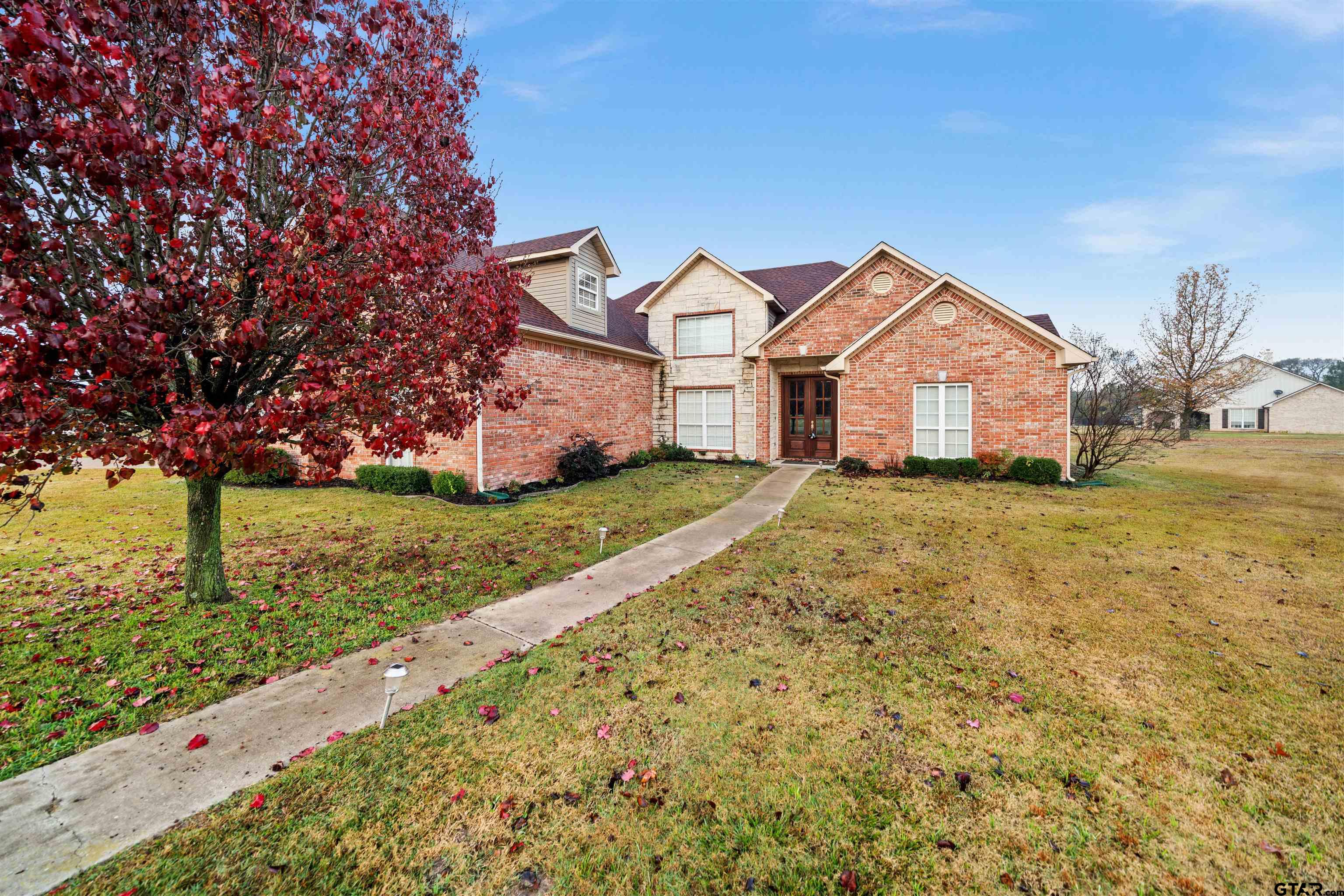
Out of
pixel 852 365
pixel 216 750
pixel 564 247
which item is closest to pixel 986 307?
pixel 852 365

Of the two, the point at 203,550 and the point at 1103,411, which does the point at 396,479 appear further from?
the point at 1103,411

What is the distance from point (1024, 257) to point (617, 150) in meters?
18.4

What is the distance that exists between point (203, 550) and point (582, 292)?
11.8 meters

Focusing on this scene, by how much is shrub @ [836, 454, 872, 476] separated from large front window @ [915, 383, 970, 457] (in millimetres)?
1464

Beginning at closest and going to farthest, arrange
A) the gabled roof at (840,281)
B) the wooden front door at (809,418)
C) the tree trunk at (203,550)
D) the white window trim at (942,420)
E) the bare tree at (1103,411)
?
the tree trunk at (203,550), the white window trim at (942,420), the bare tree at (1103,411), the gabled roof at (840,281), the wooden front door at (809,418)

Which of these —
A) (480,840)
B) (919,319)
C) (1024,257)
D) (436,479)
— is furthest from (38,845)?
(1024,257)

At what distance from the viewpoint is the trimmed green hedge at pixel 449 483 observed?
35.1 feet

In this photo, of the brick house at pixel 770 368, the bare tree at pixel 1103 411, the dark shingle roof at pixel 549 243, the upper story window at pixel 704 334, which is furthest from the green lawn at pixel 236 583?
the bare tree at pixel 1103 411

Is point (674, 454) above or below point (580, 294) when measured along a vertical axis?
below

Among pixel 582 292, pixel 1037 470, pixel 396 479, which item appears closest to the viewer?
pixel 396 479

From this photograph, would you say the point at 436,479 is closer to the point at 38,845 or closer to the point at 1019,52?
the point at 38,845

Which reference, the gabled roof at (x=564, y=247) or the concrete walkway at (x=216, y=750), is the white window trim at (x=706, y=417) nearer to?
the gabled roof at (x=564, y=247)

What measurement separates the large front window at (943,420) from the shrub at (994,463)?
1.82 ft

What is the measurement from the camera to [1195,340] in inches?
1123
